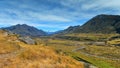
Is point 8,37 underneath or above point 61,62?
above

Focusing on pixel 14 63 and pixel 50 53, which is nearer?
pixel 14 63

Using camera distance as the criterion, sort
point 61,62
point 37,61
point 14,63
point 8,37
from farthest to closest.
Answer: point 8,37
point 61,62
point 37,61
point 14,63

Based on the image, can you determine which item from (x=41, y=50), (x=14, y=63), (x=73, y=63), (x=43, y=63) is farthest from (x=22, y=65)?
(x=73, y=63)

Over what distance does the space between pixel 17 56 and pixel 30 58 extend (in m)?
2.87

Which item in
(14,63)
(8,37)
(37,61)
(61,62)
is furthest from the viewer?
(8,37)

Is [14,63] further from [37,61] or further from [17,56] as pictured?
[37,61]

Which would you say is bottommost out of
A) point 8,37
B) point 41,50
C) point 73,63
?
point 73,63

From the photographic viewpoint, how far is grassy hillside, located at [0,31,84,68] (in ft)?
134

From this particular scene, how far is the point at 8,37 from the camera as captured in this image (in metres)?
55.1

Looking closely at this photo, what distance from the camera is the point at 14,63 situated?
40.3 metres

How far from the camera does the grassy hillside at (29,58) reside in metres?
40.7

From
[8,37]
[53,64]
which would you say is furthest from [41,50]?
[8,37]

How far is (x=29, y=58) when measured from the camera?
143 feet

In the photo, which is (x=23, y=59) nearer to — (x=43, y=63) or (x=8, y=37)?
(x=43, y=63)
